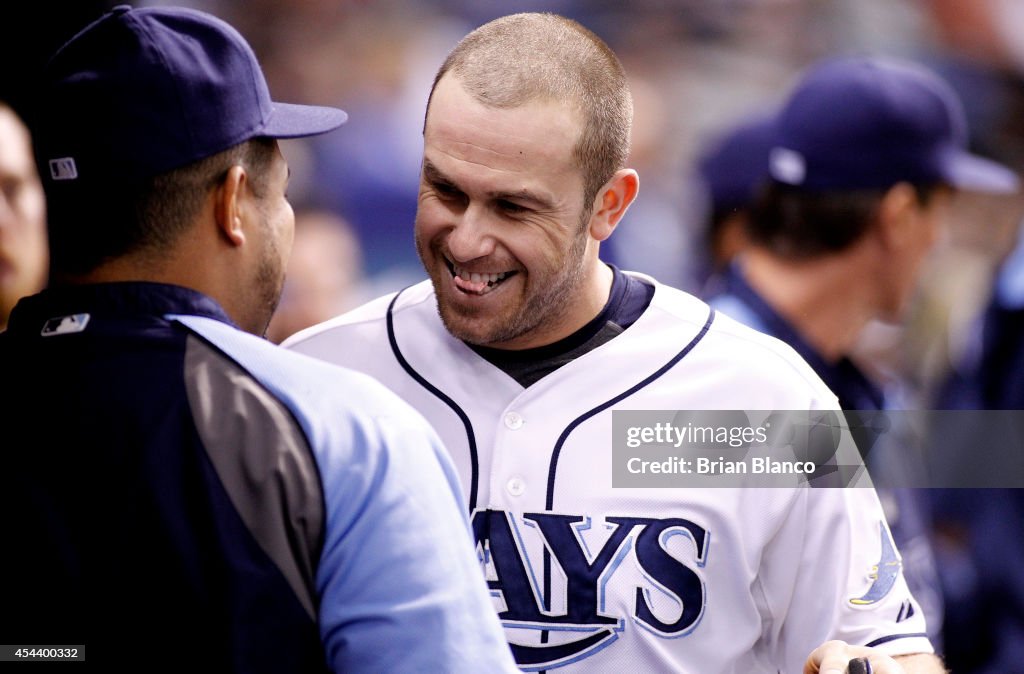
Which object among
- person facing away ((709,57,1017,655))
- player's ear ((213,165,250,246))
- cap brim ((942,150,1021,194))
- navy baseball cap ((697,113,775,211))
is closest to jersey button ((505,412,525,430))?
player's ear ((213,165,250,246))

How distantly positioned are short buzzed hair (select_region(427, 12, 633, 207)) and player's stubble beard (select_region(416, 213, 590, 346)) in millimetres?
157

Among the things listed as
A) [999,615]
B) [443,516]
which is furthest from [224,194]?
[999,615]

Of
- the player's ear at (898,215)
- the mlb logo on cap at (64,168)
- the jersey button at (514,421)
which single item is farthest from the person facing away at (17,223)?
the player's ear at (898,215)

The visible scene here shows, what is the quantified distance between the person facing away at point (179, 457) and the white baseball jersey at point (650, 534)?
21.2 inches

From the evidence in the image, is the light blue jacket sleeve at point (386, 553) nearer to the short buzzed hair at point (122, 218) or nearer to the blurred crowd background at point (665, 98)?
the short buzzed hair at point (122, 218)

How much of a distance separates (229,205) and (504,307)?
2.11ft

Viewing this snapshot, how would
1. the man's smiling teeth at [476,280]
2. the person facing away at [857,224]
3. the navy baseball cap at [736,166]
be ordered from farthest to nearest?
the navy baseball cap at [736,166], the person facing away at [857,224], the man's smiling teeth at [476,280]

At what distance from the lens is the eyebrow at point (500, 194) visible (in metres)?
2.11

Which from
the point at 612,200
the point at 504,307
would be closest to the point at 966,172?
the point at 612,200

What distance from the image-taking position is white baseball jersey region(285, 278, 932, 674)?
203 cm

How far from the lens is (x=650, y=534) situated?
206cm

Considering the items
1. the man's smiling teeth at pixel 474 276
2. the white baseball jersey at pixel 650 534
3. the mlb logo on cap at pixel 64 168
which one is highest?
the mlb logo on cap at pixel 64 168

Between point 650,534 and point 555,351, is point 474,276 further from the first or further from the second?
point 650,534

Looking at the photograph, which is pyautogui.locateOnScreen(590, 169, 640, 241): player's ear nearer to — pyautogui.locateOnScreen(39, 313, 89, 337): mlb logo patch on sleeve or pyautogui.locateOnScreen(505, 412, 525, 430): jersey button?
pyautogui.locateOnScreen(505, 412, 525, 430): jersey button
